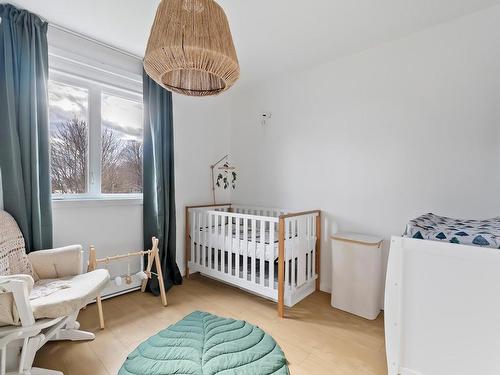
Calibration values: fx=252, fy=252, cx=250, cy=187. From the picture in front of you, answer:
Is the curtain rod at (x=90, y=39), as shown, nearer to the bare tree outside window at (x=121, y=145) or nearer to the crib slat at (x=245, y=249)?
the bare tree outside window at (x=121, y=145)

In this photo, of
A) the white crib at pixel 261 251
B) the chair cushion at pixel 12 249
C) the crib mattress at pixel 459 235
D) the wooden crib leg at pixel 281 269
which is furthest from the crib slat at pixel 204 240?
the crib mattress at pixel 459 235

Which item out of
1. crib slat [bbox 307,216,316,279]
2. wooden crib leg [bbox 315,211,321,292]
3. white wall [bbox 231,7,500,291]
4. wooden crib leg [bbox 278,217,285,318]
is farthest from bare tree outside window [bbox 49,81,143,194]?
wooden crib leg [bbox 315,211,321,292]

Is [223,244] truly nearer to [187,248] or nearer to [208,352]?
[187,248]

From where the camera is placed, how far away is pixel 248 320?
6.78 ft

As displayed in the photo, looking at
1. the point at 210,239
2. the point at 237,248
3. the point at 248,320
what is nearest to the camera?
the point at 248,320

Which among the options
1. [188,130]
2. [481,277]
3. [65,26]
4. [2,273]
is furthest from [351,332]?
[65,26]

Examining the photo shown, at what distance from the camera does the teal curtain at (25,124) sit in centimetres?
175

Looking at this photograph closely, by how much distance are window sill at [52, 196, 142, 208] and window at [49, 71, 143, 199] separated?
78mm

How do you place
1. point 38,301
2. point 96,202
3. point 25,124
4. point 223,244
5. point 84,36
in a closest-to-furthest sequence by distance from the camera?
point 38,301 → point 25,124 → point 84,36 → point 96,202 → point 223,244

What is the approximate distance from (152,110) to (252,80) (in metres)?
1.24

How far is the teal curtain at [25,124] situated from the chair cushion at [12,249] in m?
0.07

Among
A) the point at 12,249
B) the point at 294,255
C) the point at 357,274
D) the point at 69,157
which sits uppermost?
the point at 69,157

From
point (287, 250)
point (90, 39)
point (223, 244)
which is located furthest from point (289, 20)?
point (223, 244)

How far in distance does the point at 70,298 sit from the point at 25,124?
1.32m
